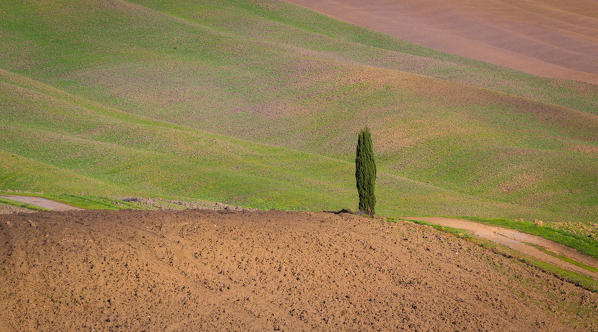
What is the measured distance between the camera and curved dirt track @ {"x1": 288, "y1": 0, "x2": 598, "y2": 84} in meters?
98.1

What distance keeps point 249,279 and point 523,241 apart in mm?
11089

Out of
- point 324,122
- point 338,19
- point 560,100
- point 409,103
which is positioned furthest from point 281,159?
point 338,19

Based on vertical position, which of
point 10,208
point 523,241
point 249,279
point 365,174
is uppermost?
point 365,174

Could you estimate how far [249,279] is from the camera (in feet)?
44.8

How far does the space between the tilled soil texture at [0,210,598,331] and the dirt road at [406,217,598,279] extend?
6.25 ft

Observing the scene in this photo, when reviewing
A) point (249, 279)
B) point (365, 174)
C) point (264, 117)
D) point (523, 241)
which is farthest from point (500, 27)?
point (249, 279)

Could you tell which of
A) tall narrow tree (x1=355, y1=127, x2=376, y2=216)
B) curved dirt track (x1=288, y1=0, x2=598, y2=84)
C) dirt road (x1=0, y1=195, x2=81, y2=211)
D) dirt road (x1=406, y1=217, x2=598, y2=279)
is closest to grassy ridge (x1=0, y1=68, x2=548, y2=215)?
dirt road (x1=0, y1=195, x2=81, y2=211)

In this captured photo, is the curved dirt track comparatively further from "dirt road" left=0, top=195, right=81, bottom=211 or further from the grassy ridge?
"dirt road" left=0, top=195, right=81, bottom=211

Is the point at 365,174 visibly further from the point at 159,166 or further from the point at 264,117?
the point at 264,117

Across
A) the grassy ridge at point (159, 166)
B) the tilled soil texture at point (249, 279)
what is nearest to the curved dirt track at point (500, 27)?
the grassy ridge at point (159, 166)

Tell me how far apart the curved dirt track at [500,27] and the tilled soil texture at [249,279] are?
3174 inches

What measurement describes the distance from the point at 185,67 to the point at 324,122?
21.9 meters

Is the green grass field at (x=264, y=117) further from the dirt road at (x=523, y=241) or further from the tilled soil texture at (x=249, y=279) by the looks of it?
the tilled soil texture at (x=249, y=279)

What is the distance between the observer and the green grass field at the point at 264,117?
1430 inches
